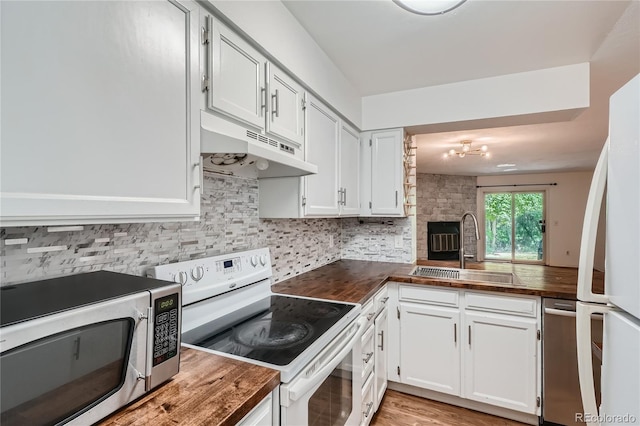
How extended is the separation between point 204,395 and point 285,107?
1280 mm

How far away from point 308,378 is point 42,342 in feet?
2.46

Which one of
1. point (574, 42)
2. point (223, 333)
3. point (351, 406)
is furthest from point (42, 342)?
point (574, 42)

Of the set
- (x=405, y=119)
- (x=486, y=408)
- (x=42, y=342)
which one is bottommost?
(x=486, y=408)

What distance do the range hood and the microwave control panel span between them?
0.50 meters

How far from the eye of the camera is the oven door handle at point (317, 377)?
37.5 inches

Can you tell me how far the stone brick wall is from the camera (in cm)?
706

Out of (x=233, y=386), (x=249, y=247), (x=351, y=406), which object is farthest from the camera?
(x=249, y=247)

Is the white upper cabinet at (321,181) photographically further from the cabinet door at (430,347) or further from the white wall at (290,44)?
the cabinet door at (430,347)

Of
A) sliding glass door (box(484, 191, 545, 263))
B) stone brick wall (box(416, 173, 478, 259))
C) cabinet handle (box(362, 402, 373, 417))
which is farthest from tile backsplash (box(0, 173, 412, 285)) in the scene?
sliding glass door (box(484, 191, 545, 263))

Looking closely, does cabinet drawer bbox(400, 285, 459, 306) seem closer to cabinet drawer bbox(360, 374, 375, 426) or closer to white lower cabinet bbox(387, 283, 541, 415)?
white lower cabinet bbox(387, 283, 541, 415)

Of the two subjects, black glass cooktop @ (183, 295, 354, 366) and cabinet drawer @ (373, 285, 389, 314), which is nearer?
black glass cooktop @ (183, 295, 354, 366)

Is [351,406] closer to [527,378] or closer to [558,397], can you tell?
[527,378]

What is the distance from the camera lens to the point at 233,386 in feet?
2.76

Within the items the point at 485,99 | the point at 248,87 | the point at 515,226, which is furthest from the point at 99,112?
the point at 515,226
